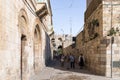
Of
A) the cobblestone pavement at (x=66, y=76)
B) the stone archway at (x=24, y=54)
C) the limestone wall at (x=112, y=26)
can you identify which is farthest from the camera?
the limestone wall at (x=112, y=26)

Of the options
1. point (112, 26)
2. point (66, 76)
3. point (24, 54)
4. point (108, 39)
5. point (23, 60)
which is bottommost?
point (66, 76)

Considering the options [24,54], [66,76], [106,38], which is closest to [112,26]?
[106,38]

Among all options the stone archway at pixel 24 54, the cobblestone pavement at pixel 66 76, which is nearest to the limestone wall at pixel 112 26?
the cobblestone pavement at pixel 66 76

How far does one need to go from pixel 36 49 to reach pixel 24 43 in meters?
5.48

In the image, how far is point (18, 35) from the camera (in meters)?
8.77

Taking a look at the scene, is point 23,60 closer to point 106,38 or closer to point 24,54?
point 24,54

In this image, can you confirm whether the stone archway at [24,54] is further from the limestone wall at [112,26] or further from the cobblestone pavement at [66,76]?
the limestone wall at [112,26]

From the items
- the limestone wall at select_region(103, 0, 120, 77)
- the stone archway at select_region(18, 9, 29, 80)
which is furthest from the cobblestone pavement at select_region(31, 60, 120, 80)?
the stone archway at select_region(18, 9, 29, 80)

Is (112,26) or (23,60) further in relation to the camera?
(112,26)

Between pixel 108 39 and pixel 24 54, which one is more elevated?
pixel 108 39

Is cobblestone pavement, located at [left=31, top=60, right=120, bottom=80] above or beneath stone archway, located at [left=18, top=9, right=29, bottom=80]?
beneath

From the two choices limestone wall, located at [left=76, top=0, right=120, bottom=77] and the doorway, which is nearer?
the doorway

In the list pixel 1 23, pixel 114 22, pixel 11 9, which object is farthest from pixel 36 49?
pixel 1 23

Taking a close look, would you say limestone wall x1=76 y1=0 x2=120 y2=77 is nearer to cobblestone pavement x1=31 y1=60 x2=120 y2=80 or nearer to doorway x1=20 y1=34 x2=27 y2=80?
cobblestone pavement x1=31 y1=60 x2=120 y2=80
